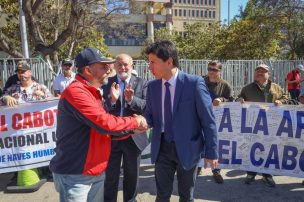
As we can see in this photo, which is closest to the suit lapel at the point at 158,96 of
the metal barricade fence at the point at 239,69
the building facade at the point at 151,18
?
the building facade at the point at 151,18

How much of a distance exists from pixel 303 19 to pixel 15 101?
22339 millimetres

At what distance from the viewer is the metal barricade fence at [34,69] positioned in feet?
30.2

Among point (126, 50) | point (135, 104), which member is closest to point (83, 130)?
point (135, 104)

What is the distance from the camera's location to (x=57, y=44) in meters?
14.5

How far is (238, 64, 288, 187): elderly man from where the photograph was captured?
5535mm

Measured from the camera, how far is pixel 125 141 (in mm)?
4191

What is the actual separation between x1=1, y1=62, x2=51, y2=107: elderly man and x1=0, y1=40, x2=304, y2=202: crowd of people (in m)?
1.85

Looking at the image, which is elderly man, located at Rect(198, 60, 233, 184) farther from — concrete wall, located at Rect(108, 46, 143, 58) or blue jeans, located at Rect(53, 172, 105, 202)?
concrete wall, located at Rect(108, 46, 143, 58)

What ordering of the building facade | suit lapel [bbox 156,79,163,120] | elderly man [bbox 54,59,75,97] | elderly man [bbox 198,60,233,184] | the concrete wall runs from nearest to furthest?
suit lapel [bbox 156,79,163,120]
elderly man [bbox 198,60,233,184]
elderly man [bbox 54,59,75,97]
the building facade
the concrete wall

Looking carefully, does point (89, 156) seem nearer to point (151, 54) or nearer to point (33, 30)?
point (151, 54)

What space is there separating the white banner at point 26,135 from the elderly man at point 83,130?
9.47 ft

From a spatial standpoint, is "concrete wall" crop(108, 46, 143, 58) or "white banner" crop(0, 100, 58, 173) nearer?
"white banner" crop(0, 100, 58, 173)

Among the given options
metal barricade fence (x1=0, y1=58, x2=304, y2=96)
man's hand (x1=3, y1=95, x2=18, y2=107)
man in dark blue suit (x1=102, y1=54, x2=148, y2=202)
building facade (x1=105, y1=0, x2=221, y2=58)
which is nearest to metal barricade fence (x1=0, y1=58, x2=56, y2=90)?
man's hand (x1=3, y1=95, x2=18, y2=107)

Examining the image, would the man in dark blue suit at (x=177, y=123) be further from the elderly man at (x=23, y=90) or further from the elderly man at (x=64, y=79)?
the elderly man at (x=64, y=79)
